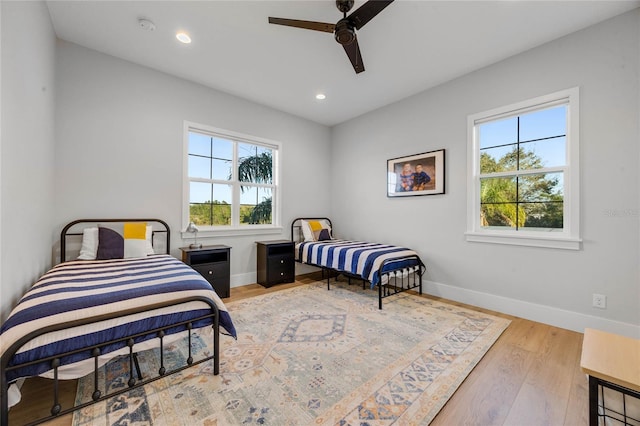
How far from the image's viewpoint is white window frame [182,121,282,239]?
3.40 metres

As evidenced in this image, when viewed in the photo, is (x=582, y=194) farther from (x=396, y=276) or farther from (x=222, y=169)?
(x=222, y=169)

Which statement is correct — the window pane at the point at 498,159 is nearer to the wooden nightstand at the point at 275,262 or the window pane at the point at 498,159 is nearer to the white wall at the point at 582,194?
the white wall at the point at 582,194

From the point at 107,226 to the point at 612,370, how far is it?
13.4ft

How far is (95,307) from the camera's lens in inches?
54.7

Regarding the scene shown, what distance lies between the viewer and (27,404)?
1454 mm

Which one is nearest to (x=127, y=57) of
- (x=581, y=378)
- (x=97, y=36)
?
(x=97, y=36)

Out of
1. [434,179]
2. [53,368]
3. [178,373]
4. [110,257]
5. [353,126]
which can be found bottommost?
[178,373]

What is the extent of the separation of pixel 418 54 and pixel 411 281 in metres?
2.87

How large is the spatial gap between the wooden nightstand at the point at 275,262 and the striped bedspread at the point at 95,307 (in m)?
1.73

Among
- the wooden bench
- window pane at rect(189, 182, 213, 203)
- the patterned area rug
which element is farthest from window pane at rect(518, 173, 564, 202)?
window pane at rect(189, 182, 213, 203)

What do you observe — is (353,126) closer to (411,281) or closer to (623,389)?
(411,281)

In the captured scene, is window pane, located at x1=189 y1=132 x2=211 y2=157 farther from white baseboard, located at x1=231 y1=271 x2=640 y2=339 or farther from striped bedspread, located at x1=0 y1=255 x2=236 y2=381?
white baseboard, located at x1=231 y1=271 x2=640 y2=339

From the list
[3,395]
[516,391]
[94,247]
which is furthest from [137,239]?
[516,391]

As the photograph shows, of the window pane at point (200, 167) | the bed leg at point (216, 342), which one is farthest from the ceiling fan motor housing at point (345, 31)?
the window pane at point (200, 167)
